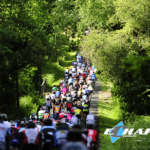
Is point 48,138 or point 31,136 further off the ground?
point 31,136

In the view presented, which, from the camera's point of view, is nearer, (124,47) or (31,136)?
(31,136)

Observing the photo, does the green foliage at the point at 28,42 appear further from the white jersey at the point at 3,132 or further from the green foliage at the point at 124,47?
the green foliage at the point at 124,47

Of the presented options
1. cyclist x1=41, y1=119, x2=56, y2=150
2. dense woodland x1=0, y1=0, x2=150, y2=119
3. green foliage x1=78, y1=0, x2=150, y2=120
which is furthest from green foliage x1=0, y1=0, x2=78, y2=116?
green foliage x1=78, y1=0, x2=150, y2=120

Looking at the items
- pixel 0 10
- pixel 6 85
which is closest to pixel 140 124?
pixel 6 85

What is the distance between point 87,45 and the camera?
35062mm

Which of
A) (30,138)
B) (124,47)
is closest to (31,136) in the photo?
(30,138)

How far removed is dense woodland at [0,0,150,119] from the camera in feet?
66.3

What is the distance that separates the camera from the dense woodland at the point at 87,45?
2022cm

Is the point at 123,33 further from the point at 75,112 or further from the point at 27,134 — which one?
the point at 27,134

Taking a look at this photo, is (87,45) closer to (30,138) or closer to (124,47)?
(124,47)

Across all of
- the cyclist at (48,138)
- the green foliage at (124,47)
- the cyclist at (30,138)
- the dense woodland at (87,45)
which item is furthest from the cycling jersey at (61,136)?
the green foliage at (124,47)

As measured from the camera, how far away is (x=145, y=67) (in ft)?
47.3

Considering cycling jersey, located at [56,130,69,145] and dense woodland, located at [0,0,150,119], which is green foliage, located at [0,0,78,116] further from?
cycling jersey, located at [56,130,69,145]

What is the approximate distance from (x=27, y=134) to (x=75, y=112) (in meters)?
8.25
